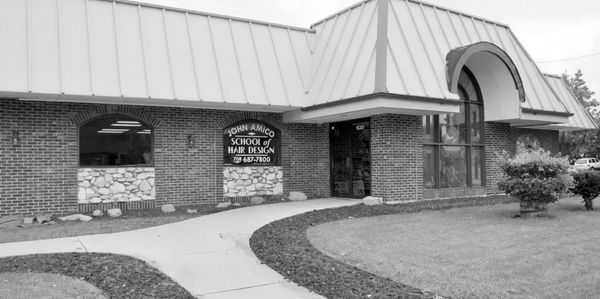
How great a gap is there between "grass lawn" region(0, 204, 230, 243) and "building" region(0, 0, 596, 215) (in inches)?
50.4

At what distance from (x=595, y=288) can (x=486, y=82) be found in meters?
11.3

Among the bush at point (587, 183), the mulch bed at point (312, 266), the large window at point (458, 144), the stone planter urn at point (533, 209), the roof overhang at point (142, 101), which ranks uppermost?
the roof overhang at point (142, 101)

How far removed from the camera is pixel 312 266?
6711mm

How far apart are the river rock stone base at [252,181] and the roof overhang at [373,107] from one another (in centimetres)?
176

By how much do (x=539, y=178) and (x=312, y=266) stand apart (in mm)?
6285

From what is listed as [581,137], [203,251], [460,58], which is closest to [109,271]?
[203,251]

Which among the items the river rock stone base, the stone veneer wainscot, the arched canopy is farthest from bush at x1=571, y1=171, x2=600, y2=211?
the stone veneer wainscot

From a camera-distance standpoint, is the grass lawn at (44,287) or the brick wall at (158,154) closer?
the grass lawn at (44,287)

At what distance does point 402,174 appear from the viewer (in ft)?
45.7

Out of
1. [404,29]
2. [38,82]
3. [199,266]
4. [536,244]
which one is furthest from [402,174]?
[38,82]

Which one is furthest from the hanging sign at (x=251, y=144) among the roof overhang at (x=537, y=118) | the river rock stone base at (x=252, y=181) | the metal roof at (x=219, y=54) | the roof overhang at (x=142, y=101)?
the roof overhang at (x=537, y=118)

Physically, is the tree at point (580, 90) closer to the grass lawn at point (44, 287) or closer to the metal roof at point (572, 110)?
the metal roof at point (572, 110)

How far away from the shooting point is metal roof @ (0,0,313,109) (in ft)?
37.5

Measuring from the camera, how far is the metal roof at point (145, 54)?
11422 millimetres
